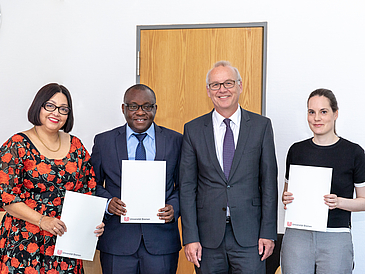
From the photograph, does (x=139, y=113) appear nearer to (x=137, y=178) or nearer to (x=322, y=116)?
(x=137, y=178)

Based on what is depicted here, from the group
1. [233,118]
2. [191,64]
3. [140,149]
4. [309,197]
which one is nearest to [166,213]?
[140,149]

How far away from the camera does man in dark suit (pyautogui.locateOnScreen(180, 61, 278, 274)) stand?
6.73ft

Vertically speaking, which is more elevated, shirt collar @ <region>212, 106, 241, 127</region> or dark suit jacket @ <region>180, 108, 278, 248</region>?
shirt collar @ <region>212, 106, 241, 127</region>

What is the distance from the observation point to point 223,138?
2180mm

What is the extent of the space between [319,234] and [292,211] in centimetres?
20

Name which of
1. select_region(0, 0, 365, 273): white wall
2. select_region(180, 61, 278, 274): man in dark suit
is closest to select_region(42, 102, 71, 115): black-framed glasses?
select_region(180, 61, 278, 274): man in dark suit

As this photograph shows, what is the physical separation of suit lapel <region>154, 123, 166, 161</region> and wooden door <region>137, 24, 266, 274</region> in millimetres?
1054

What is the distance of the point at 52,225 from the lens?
75.9 inches

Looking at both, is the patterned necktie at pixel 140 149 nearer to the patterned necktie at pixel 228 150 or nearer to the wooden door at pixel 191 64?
the patterned necktie at pixel 228 150

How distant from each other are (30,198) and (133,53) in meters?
1.90

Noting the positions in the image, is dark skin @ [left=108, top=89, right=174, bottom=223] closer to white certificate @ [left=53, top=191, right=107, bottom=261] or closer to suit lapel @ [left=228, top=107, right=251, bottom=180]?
white certificate @ [left=53, top=191, right=107, bottom=261]

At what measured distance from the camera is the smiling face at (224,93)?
218 centimetres

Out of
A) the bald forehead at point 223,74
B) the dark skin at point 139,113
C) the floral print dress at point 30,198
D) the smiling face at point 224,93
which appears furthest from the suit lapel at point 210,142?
the floral print dress at point 30,198

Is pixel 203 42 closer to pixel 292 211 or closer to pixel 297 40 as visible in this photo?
pixel 297 40
